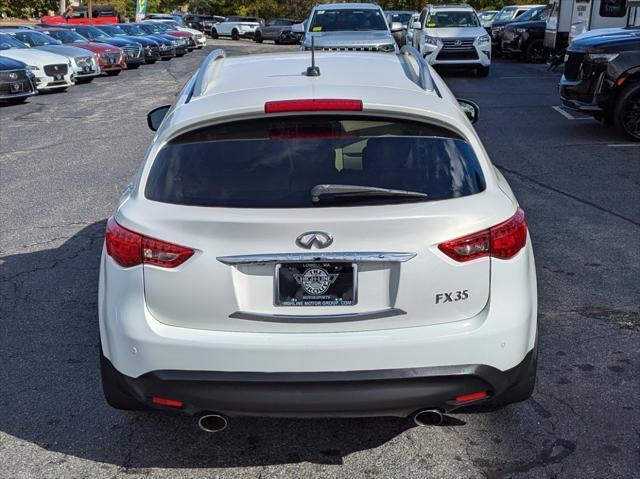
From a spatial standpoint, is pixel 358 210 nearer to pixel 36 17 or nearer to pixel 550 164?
pixel 550 164

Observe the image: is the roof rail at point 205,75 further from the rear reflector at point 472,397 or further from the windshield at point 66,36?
the windshield at point 66,36

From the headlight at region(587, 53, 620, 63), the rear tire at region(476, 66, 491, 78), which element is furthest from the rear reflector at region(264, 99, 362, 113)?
the rear tire at region(476, 66, 491, 78)

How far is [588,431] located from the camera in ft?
12.8

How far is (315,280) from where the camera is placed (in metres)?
3.13

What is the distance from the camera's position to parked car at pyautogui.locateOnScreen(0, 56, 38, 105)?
17.7 metres

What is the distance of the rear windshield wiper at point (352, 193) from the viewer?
10.6 feet

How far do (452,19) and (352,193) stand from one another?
21.8 m

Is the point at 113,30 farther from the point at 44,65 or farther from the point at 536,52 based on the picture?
the point at 536,52

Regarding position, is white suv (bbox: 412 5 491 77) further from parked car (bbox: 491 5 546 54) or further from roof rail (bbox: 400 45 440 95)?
roof rail (bbox: 400 45 440 95)

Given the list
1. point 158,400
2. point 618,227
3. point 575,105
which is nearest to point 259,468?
point 158,400

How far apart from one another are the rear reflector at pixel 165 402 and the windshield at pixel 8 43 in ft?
64.0

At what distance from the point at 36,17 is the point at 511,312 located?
8053cm

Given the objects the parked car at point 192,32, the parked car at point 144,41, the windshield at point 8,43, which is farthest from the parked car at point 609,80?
the parked car at point 192,32

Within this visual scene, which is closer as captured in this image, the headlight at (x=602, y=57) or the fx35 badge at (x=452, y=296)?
the fx35 badge at (x=452, y=296)
